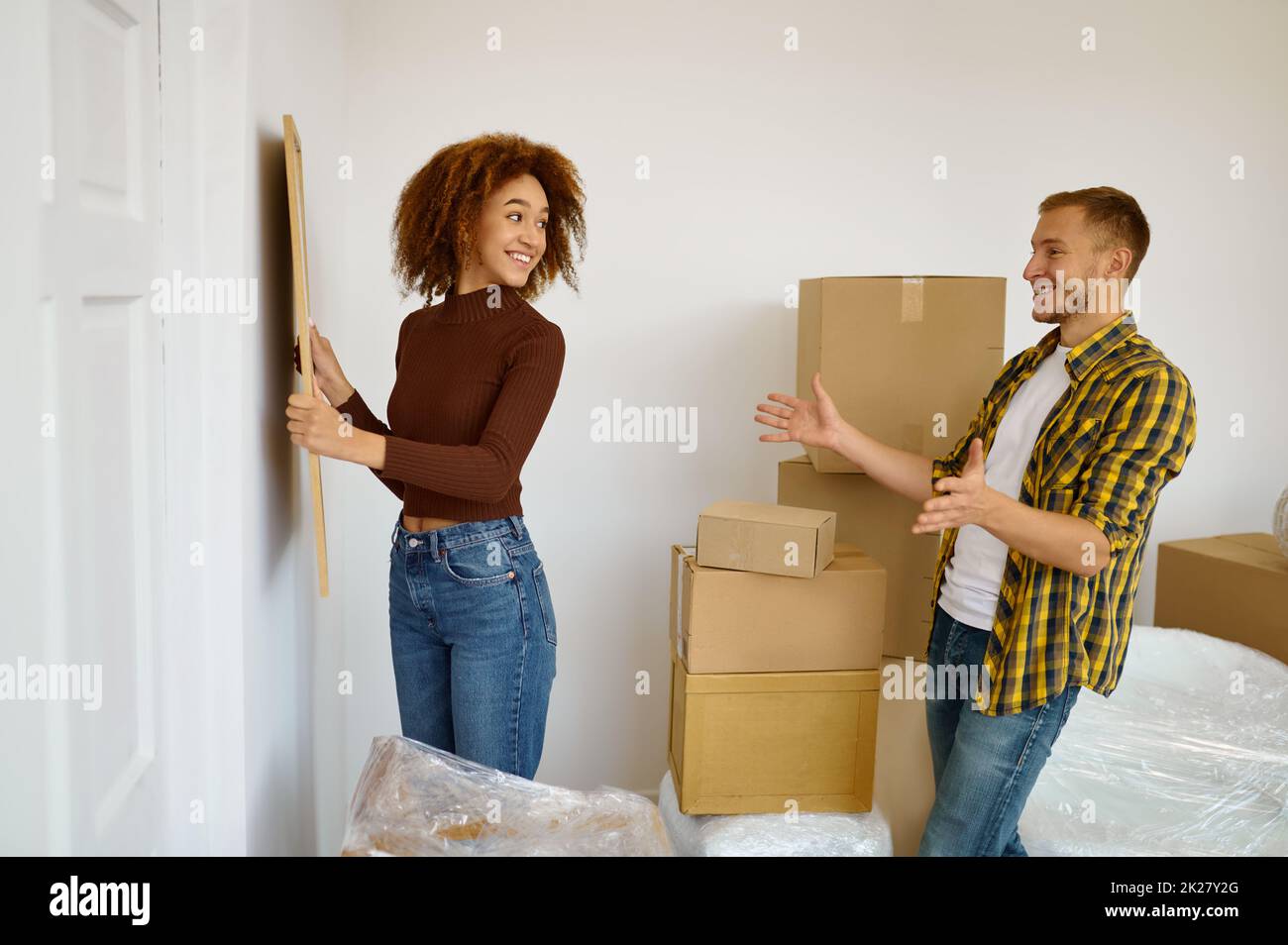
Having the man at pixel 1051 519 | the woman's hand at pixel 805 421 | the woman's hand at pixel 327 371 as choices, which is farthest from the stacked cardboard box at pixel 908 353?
the woman's hand at pixel 327 371

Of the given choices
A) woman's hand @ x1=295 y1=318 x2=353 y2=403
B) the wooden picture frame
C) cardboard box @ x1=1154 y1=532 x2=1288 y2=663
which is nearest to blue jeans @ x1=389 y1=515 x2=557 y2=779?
the wooden picture frame

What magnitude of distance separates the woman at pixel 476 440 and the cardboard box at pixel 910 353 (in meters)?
0.67

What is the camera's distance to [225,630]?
1416 mm

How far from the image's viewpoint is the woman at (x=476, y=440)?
1581mm

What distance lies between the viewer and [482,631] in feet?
5.20

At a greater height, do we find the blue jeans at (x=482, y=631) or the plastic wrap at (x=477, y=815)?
the blue jeans at (x=482, y=631)

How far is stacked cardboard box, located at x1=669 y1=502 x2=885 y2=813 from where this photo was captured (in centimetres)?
185

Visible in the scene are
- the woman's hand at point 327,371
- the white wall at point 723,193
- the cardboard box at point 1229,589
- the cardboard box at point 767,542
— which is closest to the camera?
the woman's hand at point 327,371

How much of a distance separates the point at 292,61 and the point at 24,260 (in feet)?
3.52

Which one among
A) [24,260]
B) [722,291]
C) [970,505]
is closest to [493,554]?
[970,505]

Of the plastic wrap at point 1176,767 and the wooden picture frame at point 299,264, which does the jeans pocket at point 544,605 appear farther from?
the plastic wrap at point 1176,767

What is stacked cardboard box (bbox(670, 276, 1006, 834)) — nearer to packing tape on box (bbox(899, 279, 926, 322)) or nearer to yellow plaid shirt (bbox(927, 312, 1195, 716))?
packing tape on box (bbox(899, 279, 926, 322))

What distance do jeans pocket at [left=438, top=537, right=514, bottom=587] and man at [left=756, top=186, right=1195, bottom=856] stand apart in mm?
615

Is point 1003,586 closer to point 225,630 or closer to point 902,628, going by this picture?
point 902,628
